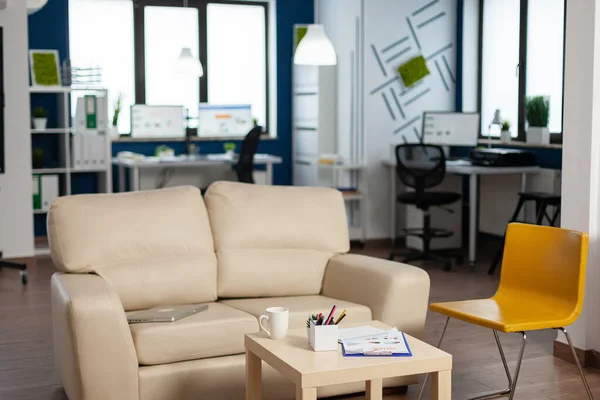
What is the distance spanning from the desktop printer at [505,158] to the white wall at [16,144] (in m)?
3.64

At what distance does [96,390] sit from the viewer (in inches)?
118

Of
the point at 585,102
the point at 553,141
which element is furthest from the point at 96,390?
the point at 553,141

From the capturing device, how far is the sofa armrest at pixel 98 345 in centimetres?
296

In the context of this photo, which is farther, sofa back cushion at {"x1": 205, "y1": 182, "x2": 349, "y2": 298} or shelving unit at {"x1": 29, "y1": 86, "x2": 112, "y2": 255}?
shelving unit at {"x1": 29, "y1": 86, "x2": 112, "y2": 255}

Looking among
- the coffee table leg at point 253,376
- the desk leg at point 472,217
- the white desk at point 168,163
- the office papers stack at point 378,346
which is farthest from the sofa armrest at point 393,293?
the white desk at point 168,163

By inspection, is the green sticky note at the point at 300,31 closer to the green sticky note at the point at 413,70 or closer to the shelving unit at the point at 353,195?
the green sticky note at the point at 413,70

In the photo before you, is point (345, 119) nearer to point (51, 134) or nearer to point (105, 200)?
point (51, 134)

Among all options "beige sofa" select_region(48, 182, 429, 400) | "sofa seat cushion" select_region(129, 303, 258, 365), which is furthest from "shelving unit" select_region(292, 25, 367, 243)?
"sofa seat cushion" select_region(129, 303, 258, 365)

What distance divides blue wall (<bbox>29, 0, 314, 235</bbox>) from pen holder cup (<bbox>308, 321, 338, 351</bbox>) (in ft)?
17.7

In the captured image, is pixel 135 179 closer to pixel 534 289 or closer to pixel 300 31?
pixel 300 31

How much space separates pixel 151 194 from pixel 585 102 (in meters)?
2.05

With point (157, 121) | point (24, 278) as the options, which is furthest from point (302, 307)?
point (157, 121)

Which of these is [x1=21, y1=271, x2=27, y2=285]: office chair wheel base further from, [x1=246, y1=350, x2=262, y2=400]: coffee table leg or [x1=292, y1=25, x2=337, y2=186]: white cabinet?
[x1=246, y1=350, x2=262, y2=400]: coffee table leg

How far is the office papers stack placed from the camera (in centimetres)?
268
